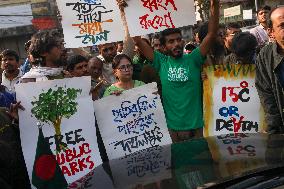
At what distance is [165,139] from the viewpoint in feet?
15.0

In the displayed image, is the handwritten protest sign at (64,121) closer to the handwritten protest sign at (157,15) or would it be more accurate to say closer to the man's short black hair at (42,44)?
the man's short black hair at (42,44)

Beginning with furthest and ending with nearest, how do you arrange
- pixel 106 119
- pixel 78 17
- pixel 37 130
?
pixel 78 17 → pixel 106 119 → pixel 37 130

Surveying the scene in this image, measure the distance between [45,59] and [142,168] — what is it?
1.96 m

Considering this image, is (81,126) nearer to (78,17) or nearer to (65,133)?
(65,133)

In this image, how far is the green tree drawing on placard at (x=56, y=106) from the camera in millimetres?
4090

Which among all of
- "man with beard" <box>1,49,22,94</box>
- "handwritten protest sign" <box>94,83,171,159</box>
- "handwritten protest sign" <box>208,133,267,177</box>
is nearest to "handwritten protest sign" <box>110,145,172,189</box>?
"handwritten protest sign" <box>208,133,267,177</box>

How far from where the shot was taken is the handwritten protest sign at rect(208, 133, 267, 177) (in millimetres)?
2369

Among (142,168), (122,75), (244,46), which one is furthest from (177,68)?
(142,168)

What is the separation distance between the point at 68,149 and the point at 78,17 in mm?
1532

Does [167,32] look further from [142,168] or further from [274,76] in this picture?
[142,168]

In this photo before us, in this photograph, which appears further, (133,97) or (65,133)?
(133,97)

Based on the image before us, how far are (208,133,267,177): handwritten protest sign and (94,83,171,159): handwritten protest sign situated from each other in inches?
62.1

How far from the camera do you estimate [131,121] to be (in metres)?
4.54

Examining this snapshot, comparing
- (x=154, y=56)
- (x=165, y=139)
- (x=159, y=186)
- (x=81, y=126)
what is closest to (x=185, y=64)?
(x=154, y=56)
